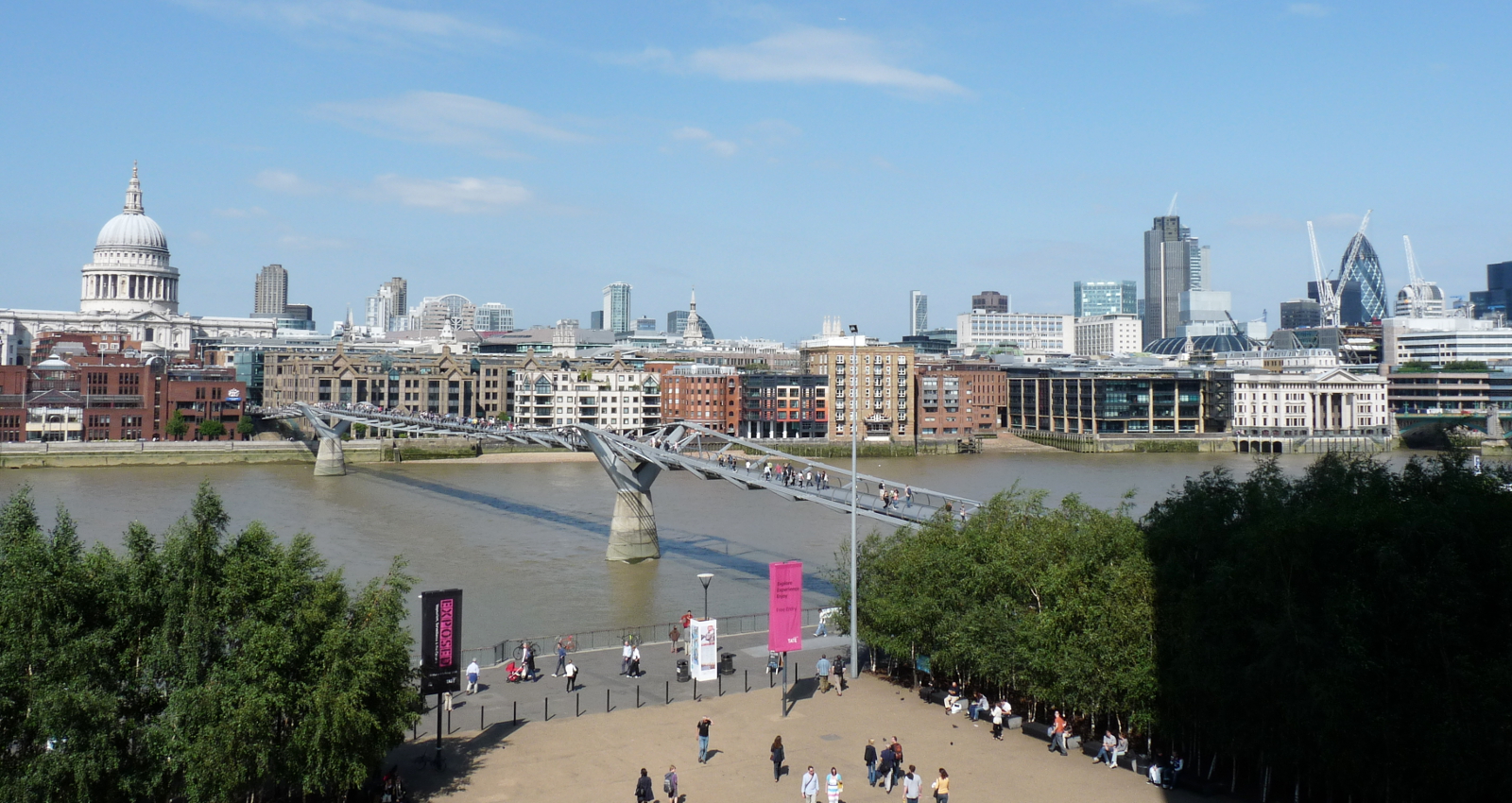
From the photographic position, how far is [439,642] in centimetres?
1576

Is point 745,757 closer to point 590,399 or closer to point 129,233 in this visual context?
point 590,399

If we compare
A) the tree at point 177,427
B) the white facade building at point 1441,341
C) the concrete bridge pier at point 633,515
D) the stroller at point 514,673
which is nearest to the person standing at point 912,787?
Answer: the stroller at point 514,673

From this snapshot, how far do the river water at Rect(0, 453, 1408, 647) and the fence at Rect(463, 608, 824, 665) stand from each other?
4.19 ft

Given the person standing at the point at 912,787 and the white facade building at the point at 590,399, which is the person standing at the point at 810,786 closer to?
the person standing at the point at 912,787

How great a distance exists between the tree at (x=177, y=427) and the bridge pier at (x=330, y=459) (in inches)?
669

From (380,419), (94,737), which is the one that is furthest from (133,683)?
(380,419)

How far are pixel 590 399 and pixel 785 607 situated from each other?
2903 inches

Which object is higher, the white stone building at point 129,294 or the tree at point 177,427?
the white stone building at point 129,294

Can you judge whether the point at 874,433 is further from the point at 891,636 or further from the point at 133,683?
the point at 133,683

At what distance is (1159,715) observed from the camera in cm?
1496

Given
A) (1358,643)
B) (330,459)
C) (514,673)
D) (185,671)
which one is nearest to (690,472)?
(514,673)

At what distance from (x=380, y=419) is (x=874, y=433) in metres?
40.1

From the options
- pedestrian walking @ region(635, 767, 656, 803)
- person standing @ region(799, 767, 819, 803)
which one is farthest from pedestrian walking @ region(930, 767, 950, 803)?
pedestrian walking @ region(635, 767, 656, 803)

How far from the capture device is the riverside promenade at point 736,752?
14.2 meters
